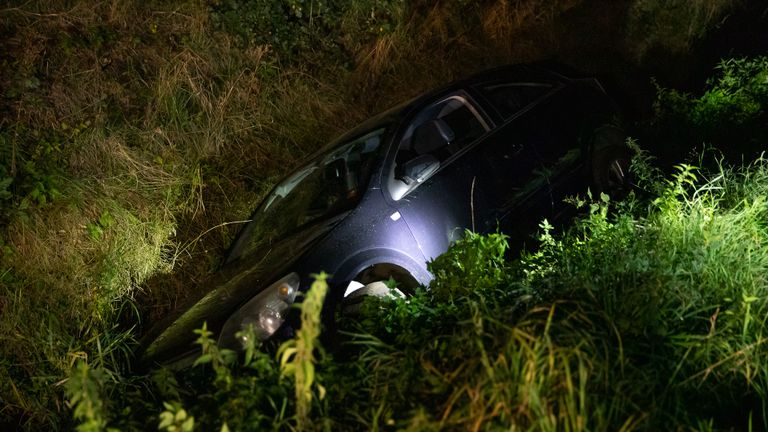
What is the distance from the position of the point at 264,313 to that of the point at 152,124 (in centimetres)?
406

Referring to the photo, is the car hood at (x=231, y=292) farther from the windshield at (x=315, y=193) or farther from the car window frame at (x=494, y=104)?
the car window frame at (x=494, y=104)

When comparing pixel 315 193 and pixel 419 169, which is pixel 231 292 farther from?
pixel 419 169

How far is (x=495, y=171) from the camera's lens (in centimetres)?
470

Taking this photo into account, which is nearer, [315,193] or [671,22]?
[315,193]

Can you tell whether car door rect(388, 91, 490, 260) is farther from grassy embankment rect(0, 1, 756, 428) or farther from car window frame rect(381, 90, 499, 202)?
grassy embankment rect(0, 1, 756, 428)

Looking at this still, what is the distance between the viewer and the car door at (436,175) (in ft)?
14.1

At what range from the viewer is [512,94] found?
5234mm

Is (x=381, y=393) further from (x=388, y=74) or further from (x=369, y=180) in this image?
(x=388, y=74)

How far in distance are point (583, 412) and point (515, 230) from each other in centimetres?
231

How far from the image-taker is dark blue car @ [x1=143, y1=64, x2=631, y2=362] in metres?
3.96

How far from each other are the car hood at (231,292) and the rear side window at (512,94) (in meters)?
1.72

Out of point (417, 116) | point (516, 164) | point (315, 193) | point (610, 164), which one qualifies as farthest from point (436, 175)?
point (610, 164)

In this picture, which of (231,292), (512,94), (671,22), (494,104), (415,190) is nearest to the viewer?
(231,292)

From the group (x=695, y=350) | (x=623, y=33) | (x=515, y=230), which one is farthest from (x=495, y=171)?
(x=623, y=33)
